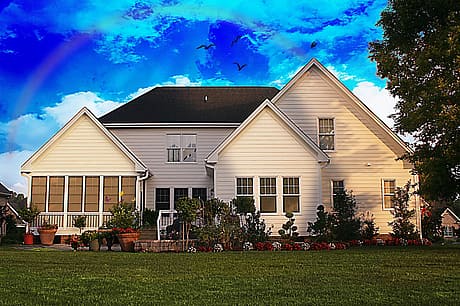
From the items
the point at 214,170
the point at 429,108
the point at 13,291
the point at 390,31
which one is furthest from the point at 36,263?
the point at 390,31

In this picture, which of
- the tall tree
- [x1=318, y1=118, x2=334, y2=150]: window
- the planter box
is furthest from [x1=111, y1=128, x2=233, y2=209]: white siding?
the tall tree

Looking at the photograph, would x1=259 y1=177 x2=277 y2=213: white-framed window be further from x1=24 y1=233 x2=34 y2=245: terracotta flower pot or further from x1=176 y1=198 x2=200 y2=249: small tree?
x1=24 y1=233 x2=34 y2=245: terracotta flower pot

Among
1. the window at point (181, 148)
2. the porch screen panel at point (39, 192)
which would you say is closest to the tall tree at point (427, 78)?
the window at point (181, 148)

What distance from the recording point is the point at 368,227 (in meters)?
23.0

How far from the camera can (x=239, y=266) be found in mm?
12391

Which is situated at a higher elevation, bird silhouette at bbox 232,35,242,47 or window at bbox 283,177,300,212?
bird silhouette at bbox 232,35,242,47

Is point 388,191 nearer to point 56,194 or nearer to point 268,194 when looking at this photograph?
point 268,194

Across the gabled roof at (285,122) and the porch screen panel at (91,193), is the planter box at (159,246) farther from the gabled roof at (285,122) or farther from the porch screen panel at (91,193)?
the porch screen panel at (91,193)

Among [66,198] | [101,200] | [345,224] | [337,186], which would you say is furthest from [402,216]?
[66,198]

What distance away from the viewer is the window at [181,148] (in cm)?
2791

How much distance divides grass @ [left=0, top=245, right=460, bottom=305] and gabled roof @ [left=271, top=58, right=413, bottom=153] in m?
11.6

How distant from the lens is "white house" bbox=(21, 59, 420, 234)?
22781mm

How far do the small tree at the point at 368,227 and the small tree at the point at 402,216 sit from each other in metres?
0.78

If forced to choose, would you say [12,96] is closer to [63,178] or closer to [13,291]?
[63,178]
